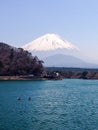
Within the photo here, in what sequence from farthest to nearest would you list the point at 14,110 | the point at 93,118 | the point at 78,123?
the point at 14,110 → the point at 93,118 → the point at 78,123

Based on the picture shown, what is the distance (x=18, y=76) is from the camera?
13700 cm

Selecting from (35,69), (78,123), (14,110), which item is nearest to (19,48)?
(35,69)

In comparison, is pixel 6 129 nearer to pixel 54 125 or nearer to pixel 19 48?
pixel 54 125

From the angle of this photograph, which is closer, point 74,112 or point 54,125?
point 54,125

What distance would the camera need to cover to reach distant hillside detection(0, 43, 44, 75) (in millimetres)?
137875

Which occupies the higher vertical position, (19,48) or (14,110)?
(19,48)

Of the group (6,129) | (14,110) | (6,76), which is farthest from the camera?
(6,76)

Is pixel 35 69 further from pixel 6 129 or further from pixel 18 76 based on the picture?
pixel 6 129

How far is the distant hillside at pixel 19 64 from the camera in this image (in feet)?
452

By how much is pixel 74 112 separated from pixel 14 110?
6.92m

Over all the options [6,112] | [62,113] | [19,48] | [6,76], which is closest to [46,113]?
[62,113]

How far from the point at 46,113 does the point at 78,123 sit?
22.9 ft

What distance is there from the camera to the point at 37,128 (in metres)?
30.7

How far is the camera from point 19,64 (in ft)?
455
